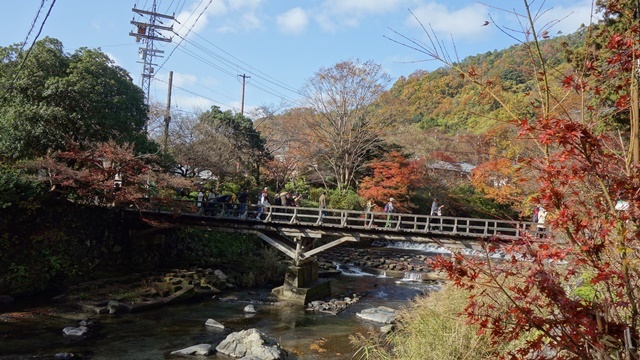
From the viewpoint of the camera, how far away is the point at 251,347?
9.70 m

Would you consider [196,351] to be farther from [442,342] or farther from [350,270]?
[350,270]

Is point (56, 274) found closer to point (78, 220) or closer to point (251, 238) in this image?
point (78, 220)

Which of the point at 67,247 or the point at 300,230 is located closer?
the point at 67,247

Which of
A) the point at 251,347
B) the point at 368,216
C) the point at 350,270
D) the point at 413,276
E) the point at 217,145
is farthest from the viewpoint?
the point at 217,145

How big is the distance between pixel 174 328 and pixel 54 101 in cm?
848

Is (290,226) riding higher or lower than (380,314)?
higher

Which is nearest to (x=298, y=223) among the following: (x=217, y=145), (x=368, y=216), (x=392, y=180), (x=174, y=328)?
(x=368, y=216)

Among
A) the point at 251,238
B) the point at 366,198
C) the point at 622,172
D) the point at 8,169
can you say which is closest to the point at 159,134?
the point at 251,238

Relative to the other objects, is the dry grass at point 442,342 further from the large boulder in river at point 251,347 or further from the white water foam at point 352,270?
the white water foam at point 352,270

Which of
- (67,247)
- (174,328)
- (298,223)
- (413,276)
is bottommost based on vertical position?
(174,328)

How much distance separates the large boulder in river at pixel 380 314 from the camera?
13427 mm

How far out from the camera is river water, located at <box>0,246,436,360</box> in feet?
32.6

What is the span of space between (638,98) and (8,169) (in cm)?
1646

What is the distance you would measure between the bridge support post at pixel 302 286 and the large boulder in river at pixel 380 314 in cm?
238
